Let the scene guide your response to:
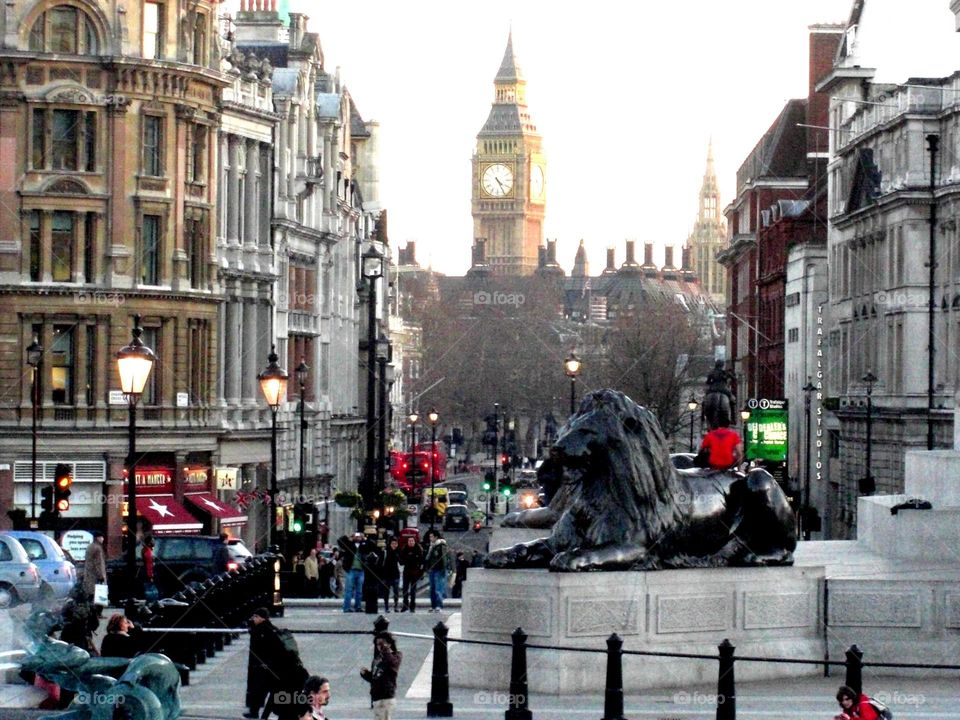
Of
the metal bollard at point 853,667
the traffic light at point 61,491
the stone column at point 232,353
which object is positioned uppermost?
the stone column at point 232,353

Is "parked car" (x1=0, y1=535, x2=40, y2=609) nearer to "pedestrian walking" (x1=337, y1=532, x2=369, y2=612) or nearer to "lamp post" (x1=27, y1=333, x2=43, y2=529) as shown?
"pedestrian walking" (x1=337, y1=532, x2=369, y2=612)

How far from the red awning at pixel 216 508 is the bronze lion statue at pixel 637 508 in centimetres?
3738

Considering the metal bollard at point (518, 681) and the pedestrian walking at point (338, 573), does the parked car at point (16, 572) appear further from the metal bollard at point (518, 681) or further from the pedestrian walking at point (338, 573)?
the metal bollard at point (518, 681)

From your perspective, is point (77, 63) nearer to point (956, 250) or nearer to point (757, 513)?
point (956, 250)

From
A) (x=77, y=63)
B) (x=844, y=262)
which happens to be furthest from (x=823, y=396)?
(x=77, y=63)

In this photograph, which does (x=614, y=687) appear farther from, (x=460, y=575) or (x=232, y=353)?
(x=232, y=353)

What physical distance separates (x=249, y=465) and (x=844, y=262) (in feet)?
102

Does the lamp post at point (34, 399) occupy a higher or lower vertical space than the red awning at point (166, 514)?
higher

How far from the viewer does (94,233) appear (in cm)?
6025

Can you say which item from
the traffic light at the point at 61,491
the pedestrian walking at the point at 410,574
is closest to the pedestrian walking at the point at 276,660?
the pedestrian walking at the point at 410,574

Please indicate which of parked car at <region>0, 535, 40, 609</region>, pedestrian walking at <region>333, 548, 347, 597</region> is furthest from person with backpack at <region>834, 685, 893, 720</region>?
pedestrian walking at <region>333, 548, 347, 597</region>

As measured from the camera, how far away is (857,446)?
8400cm

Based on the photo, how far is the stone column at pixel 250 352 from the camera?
69188 mm

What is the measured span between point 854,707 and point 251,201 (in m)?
53.3
